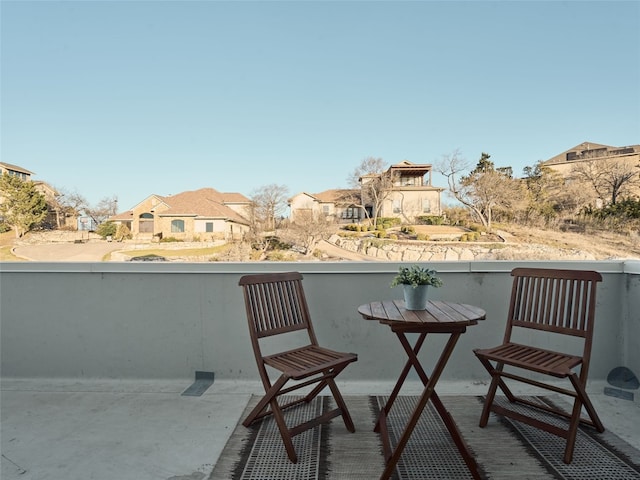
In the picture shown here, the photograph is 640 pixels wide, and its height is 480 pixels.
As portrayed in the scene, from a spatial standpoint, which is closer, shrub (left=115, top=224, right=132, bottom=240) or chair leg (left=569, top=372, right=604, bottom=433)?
chair leg (left=569, top=372, right=604, bottom=433)

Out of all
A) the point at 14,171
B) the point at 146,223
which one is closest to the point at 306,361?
the point at 14,171

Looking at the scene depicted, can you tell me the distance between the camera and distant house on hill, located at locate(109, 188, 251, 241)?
22828mm

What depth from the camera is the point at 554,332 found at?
230 centimetres

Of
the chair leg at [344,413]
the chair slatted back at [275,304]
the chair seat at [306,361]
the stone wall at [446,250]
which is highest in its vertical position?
the chair slatted back at [275,304]

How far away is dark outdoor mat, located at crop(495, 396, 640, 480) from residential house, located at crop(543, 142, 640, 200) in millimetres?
18465

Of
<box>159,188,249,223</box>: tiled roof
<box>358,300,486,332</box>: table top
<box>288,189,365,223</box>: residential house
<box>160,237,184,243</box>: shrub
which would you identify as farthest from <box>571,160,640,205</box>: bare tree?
<box>160,237,184,243</box>: shrub

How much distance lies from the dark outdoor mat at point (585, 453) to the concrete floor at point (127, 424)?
0.17 m

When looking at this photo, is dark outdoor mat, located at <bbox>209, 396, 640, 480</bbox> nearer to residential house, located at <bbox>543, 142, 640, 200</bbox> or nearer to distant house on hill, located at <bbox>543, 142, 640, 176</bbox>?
residential house, located at <bbox>543, 142, 640, 200</bbox>

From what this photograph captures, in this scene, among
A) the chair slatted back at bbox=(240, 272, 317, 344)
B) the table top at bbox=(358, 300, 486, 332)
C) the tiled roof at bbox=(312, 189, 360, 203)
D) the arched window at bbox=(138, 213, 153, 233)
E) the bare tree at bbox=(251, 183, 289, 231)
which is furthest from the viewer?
the tiled roof at bbox=(312, 189, 360, 203)

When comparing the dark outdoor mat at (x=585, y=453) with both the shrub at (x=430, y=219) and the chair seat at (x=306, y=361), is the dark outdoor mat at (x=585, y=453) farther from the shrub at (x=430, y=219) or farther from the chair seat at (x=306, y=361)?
the shrub at (x=430, y=219)

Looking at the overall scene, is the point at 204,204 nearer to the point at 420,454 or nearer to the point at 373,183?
the point at 373,183

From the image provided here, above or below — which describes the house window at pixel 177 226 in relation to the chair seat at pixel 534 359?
above

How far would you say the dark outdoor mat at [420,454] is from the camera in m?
1.70

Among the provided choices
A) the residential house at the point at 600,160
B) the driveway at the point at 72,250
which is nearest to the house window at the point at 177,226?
the driveway at the point at 72,250
